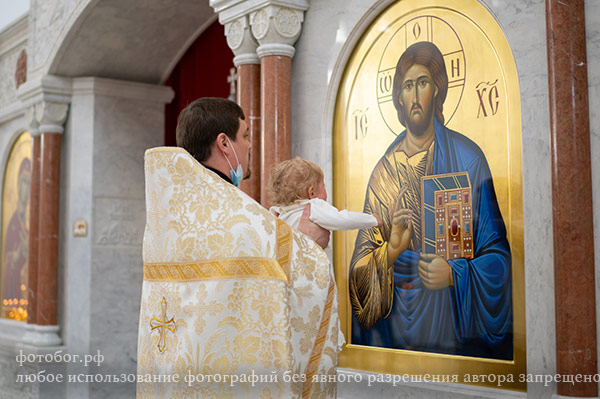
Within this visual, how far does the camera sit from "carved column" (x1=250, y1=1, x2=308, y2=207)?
14.5 feet

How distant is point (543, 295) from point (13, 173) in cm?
724

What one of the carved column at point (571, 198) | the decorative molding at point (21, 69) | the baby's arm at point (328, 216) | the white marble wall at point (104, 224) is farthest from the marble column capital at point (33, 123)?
the carved column at point (571, 198)

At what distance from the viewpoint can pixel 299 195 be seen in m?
3.11

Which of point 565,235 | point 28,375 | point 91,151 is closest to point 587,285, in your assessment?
point 565,235

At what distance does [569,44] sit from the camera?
2.91 meters

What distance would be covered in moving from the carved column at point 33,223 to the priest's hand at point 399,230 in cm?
469

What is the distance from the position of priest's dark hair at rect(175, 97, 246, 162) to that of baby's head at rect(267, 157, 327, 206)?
105cm

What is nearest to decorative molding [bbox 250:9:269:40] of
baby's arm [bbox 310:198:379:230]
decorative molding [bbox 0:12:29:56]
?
baby's arm [bbox 310:198:379:230]

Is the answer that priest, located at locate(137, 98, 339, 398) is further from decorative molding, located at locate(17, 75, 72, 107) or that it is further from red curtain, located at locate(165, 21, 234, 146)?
decorative molding, located at locate(17, 75, 72, 107)

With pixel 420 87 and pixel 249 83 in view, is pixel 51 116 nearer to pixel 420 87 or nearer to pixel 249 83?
pixel 249 83

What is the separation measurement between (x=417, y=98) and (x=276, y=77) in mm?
1051

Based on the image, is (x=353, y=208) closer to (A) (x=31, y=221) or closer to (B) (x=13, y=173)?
(A) (x=31, y=221)

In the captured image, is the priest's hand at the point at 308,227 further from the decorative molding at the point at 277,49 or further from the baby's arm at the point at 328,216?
the decorative molding at the point at 277,49

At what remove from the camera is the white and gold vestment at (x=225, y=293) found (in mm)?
1881
